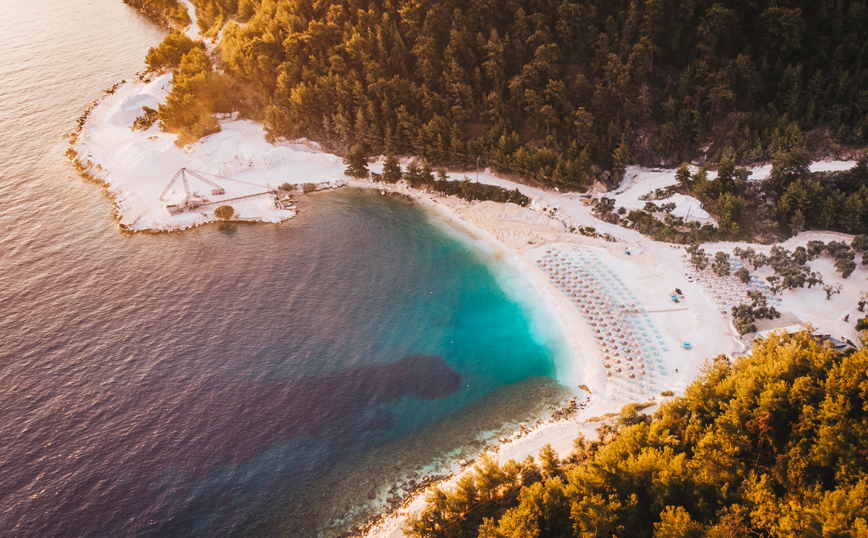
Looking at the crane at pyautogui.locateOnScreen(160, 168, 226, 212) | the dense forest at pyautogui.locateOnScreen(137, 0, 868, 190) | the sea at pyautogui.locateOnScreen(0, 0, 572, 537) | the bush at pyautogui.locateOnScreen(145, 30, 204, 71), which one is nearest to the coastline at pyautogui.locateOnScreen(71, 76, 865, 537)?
the crane at pyautogui.locateOnScreen(160, 168, 226, 212)

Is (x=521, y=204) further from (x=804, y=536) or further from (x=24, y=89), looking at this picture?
(x=24, y=89)

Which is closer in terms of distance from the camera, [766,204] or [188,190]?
[766,204]

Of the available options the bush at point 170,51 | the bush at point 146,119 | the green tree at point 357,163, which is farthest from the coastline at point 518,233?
the bush at point 170,51

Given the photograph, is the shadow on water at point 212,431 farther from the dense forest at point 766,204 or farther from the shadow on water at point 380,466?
the dense forest at point 766,204

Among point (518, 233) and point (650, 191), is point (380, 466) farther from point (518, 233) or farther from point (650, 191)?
point (650, 191)

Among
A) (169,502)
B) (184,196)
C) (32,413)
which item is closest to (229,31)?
(184,196)

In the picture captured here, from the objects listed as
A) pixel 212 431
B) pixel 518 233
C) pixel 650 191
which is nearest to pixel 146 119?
pixel 212 431
